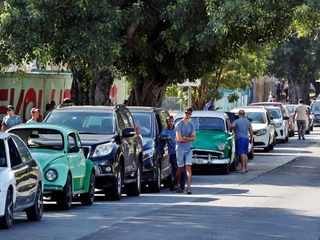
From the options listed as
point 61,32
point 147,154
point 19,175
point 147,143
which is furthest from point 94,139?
point 61,32

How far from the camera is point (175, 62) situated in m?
33.5

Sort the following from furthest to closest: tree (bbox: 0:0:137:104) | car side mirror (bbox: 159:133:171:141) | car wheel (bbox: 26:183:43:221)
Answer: tree (bbox: 0:0:137:104) → car side mirror (bbox: 159:133:171:141) → car wheel (bbox: 26:183:43:221)

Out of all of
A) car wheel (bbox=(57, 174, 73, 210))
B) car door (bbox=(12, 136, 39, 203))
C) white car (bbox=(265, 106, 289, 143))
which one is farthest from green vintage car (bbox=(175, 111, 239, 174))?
white car (bbox=(265, 106, 289, 143))

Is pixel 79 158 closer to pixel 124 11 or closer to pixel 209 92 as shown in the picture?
pixel 124 11

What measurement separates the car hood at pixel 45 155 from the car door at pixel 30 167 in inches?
67.1

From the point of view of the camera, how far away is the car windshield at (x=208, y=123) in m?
28.3

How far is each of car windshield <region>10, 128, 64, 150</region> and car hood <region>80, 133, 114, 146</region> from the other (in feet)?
4.40

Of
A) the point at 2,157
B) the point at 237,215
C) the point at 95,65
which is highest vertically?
the point at 95,65

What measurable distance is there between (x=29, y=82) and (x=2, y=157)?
18180 mm

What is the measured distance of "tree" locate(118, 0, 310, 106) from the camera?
28.5 meters

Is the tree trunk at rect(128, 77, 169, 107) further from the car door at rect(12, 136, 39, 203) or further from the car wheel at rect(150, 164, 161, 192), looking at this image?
the car door at rect(12, 136, 39, 203)

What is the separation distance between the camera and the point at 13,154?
14.3 metres

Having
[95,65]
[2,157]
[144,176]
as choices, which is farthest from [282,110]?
[2,157]

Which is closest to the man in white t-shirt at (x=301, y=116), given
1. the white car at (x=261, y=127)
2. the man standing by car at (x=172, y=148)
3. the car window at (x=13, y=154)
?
the white car at (x=261, y=127)
